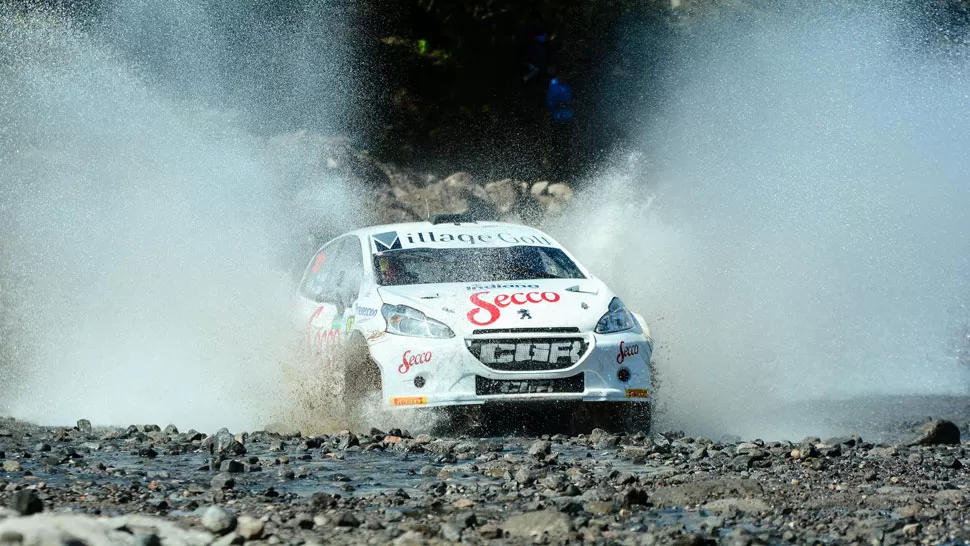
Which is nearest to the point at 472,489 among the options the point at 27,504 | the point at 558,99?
the point at 27,504

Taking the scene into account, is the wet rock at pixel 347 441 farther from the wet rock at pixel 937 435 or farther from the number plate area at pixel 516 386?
the wet rock at pixel 937 435

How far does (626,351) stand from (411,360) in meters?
1.35

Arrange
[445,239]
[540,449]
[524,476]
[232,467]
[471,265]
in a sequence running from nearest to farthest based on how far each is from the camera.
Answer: [524,476], [232,467], [540,449], [471,265], [445,239]

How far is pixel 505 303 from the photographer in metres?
8.74

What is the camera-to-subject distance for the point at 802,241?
16.2 m

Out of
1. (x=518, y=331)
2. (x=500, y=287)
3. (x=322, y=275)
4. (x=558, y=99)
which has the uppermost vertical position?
(x=558, y=99)

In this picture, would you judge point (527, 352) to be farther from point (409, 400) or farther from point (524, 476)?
point (524, 476)

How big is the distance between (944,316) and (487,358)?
8.29 meters

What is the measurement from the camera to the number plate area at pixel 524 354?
8438 millimetres

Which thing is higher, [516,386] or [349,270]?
[349,270]

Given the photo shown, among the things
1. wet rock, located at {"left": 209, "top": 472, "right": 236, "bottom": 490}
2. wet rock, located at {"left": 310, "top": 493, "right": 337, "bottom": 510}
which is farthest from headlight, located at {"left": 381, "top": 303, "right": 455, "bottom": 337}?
wet rock, located at {"left": 310, "top": 493, "right": 337, "bottom": 510}

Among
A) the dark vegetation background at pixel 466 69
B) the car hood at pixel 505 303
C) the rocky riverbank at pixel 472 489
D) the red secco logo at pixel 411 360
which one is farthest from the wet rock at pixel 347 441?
the dark vegetation background at pixel 466 69

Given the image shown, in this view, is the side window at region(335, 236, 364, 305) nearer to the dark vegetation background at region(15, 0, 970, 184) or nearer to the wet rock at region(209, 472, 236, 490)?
the wet rock at region(209, 472, 236, 490)

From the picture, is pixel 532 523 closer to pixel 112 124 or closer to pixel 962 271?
pixel 962 271
